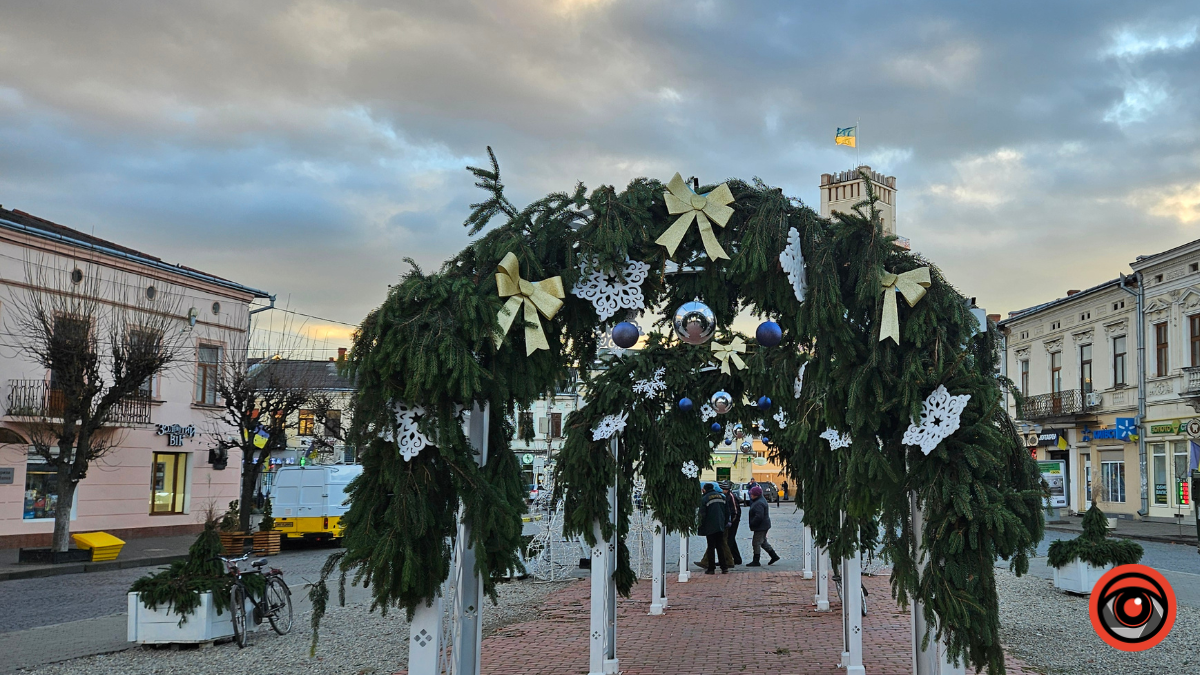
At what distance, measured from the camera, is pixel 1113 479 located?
115 feet

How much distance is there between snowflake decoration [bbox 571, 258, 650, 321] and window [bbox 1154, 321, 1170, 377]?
3124 centimetres

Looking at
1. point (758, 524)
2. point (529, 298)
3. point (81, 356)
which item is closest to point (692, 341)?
point (529, 298)

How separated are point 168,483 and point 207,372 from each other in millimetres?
3278

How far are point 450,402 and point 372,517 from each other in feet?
2.51

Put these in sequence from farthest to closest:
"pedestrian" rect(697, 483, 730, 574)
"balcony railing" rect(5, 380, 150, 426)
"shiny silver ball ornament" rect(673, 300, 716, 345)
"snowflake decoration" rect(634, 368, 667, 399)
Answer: "balcony railing" rect(5, 380, 150, 426)
"pedestrian" rect(697, 483, 730, 574)
"snowflake decoration" rect(634, 368, 667, 399)
"shiny silver ball ornament" rect(673, 300, 716, 345)

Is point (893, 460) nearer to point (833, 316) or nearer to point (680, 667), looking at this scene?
point (833, 316)

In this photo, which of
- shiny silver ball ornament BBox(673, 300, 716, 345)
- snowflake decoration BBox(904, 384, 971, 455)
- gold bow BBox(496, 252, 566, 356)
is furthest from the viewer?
shiny silver ball ornament BBox(673, 300, 716, 345)

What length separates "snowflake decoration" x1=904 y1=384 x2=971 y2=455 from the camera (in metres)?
5.33

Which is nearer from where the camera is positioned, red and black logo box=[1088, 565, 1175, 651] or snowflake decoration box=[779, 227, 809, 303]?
red and black logo box=[1088, 565, 1175, 651]

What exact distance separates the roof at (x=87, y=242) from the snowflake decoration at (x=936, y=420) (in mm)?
22598

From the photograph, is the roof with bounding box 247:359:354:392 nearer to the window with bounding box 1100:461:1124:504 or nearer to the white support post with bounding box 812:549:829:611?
the white support post with bounding box 812:549:829:611

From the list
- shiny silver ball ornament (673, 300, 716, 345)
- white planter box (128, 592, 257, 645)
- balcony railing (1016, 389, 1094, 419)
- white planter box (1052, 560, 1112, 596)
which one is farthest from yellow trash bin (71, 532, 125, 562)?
balcony railing (1016, 389, 1094, 419)

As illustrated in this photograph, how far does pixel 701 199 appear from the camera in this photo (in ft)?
19.0

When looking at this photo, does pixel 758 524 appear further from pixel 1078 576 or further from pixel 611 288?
pixel 611 288
